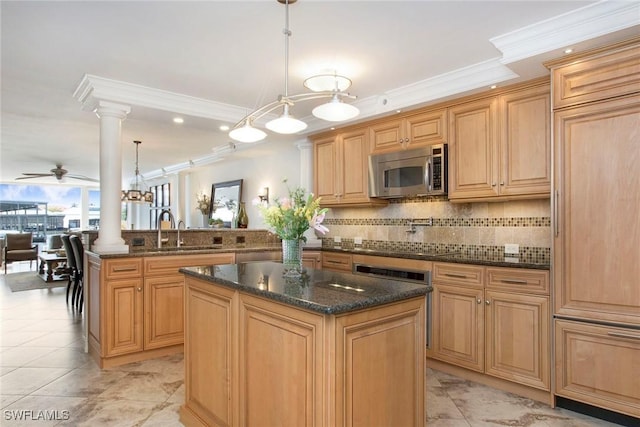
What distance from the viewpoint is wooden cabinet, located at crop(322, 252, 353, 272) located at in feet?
13.3

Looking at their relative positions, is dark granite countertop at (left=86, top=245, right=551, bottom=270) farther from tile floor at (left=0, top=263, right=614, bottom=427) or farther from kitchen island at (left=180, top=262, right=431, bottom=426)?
kitchen island at (left=180, top=262, right=431, bottom=426)

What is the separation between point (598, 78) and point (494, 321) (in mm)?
1792

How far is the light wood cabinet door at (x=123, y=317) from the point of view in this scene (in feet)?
10.8

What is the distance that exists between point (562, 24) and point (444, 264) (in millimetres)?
1855

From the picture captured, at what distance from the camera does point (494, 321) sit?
2.89 m

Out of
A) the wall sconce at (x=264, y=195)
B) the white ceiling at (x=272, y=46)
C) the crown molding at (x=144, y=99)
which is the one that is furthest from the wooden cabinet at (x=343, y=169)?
the wall sconce at (x=264, y=195)

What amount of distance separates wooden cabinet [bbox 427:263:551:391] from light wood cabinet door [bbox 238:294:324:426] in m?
1.94

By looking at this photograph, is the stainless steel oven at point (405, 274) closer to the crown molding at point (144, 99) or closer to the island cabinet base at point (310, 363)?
the island cabinet base at point (310, 363)

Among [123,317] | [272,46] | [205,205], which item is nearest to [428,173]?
[272,46]

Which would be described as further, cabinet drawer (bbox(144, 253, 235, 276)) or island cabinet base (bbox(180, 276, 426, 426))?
cabinet drawer (bbox(144, 253, 235, 276))

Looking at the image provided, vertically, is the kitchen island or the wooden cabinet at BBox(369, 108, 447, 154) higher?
the wooden cabinet at BBox(369, 108, 447, 154)

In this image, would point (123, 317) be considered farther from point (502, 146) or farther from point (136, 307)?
point (502, 146)

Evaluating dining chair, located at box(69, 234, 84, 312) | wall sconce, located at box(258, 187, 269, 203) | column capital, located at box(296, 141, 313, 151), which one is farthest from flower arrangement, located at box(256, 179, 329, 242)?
wall sconce, located at box(258, 187, 269, 203)

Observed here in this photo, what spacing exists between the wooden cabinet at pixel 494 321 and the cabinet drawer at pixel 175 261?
81.9 inches
